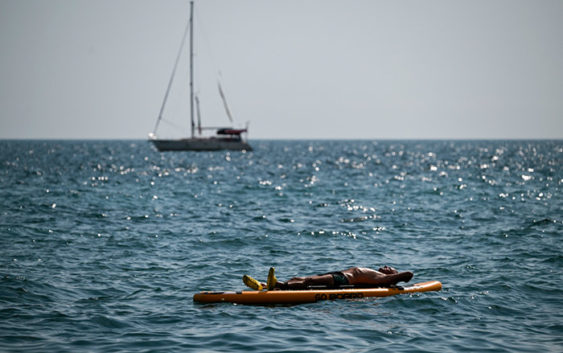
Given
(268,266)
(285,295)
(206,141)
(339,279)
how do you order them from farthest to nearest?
(206,141)
(268,266)
(339,279)
(285,295)

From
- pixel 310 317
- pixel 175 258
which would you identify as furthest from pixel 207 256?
pixel 310 317

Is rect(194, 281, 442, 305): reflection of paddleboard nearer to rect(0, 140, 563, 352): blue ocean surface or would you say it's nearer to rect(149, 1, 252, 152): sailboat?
rect(0, 140, 563, 352): blue ocean surface

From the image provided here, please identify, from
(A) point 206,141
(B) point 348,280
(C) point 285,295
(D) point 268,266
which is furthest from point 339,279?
(A) point 206,141

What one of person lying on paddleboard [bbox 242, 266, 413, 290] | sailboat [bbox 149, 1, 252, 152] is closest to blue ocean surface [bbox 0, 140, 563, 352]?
person lying on paddleboard [bbox 242, 266, 413, 290]

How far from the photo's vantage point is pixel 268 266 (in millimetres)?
15711

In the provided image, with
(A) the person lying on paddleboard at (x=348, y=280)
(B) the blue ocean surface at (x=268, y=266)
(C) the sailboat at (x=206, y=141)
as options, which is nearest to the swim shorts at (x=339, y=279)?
(A) the person lying on paddleboard at (x=348, y=280)

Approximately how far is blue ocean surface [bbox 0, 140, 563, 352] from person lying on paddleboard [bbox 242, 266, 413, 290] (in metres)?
0.47

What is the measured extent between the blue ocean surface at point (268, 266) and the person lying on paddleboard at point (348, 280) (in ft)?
1.53

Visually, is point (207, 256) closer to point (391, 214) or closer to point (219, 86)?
point (391, 214)

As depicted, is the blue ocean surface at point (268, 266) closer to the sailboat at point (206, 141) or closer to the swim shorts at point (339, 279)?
the swim shorts at point (339, 279)

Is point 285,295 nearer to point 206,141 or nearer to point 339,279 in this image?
point 339,279

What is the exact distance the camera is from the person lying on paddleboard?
40.4 ft

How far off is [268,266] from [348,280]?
3538mm

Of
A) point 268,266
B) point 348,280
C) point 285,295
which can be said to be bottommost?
point 268,266
